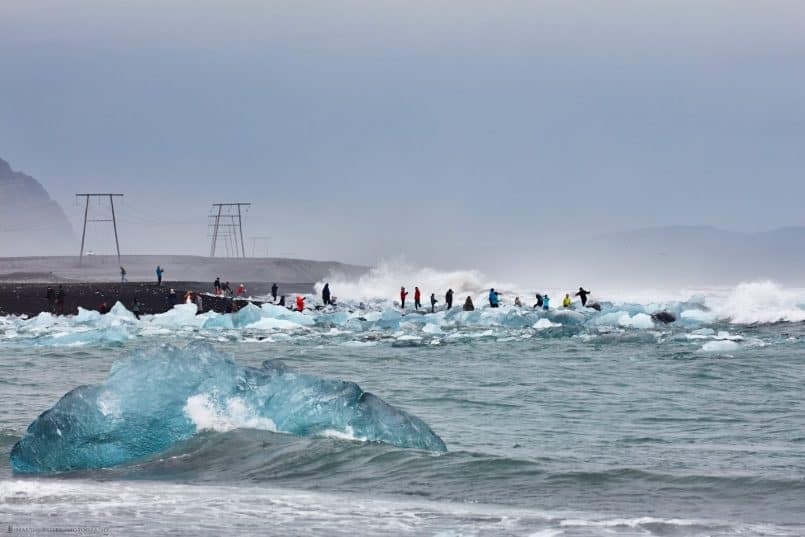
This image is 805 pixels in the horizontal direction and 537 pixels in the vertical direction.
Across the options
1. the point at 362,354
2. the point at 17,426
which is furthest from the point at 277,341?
the point at 17,426

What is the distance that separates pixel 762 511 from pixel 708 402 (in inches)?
318

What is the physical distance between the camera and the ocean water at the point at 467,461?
7.78 metres

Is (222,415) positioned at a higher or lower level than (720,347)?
lower

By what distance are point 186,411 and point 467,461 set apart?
259cm

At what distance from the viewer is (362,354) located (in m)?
26.9

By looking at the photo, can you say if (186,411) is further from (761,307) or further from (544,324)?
(761,307)

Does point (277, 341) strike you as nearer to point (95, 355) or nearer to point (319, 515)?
point (95, 355)

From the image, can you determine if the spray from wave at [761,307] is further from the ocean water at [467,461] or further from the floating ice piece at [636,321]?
the ocean water at [467,461]

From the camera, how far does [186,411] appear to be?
10.8 metres

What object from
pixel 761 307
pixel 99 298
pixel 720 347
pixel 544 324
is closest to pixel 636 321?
pixel 544 324

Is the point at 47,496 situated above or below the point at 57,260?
below

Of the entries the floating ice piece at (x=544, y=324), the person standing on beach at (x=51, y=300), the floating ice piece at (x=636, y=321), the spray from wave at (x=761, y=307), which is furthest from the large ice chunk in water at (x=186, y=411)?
the person standing on beach at (x=51, y=300)

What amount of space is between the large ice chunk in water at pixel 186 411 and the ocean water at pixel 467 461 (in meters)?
0.04

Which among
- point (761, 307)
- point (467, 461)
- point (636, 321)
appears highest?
point (761, 307)
